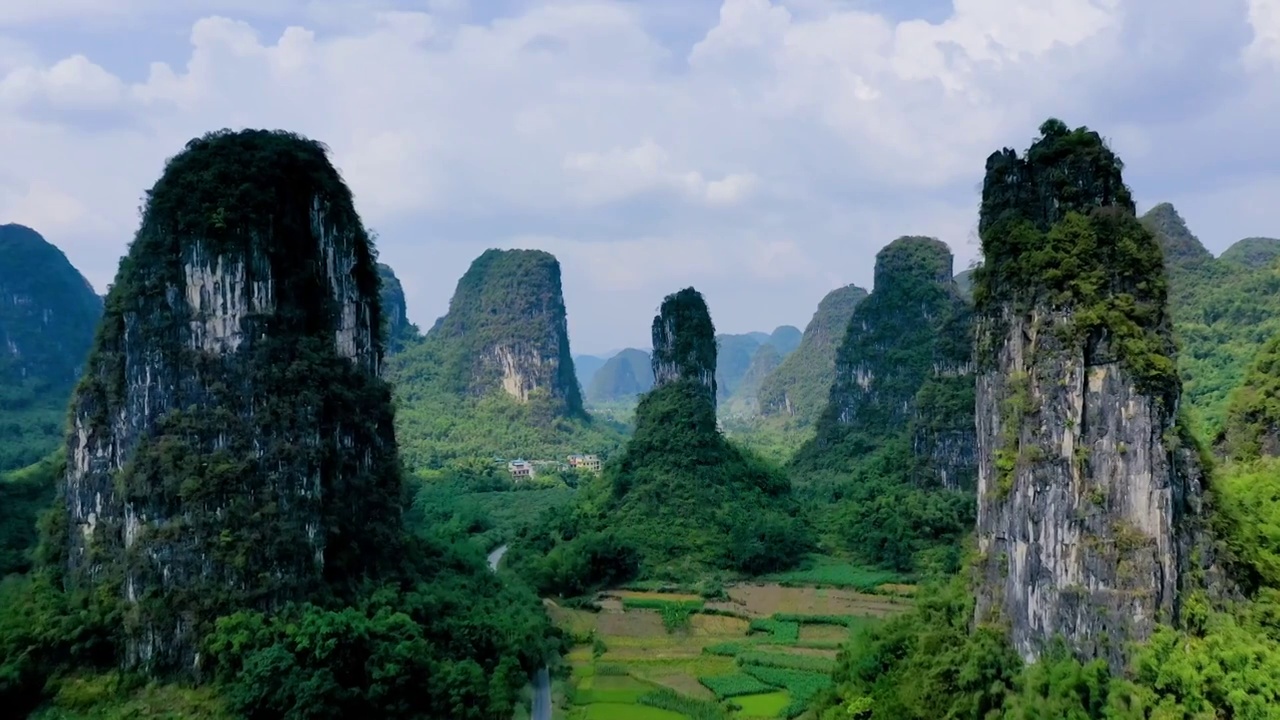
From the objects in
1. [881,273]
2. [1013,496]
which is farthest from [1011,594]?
[881,273]

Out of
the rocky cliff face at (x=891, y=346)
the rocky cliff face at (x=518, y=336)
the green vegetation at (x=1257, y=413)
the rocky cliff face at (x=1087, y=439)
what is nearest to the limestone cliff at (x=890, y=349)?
the rocky cliff face at (x=891, y=346)

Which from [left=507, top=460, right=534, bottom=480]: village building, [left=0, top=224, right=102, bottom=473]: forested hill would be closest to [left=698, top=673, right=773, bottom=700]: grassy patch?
[left=0, top=224, right=102, bottom=473]: forested hill

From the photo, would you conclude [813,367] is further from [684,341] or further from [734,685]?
[734,685]

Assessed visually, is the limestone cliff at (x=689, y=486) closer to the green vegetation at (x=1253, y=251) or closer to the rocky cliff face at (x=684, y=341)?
the rocky cliff face at (x=684, y=341)

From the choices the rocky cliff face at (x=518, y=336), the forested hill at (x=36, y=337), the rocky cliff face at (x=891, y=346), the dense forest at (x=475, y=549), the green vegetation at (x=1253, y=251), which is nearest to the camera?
the dense forest at (x=475, y=549)

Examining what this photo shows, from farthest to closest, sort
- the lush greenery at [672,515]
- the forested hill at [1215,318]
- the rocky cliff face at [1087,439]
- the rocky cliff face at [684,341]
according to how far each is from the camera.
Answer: the rocky cliff face at [684,341], the forested hill at [1215,318], the lush greenery at [672,515], the rocky cliff face at [1087,439]

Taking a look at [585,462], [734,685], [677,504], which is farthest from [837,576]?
[585,462]
